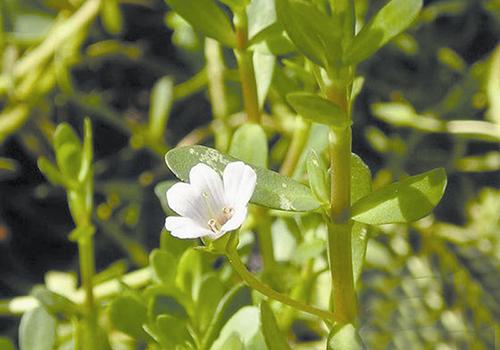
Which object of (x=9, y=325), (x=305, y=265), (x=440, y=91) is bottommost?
(x=9, y=325)

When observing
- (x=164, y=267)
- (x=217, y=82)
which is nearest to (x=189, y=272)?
(x=164, y=267)

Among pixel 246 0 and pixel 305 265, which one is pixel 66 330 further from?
pixel 246 0

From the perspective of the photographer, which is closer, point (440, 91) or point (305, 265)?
point (305, 265)

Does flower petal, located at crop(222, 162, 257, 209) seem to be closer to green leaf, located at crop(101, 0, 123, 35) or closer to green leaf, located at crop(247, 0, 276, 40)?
green leaf, located at crop(247, 0, 276, 40)

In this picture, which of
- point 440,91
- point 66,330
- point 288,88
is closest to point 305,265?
point 288,88

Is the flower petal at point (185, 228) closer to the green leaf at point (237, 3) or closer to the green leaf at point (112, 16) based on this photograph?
the green leaf at point (237, 3)

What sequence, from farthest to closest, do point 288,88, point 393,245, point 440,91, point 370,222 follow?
point 440,91 < point 393,245 < point 288,88 < point 370,222

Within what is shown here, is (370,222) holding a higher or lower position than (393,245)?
higher

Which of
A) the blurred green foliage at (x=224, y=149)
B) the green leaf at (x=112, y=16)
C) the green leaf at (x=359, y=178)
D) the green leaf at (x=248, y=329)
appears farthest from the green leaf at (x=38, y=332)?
the green leaf at (x=112, y=16)
